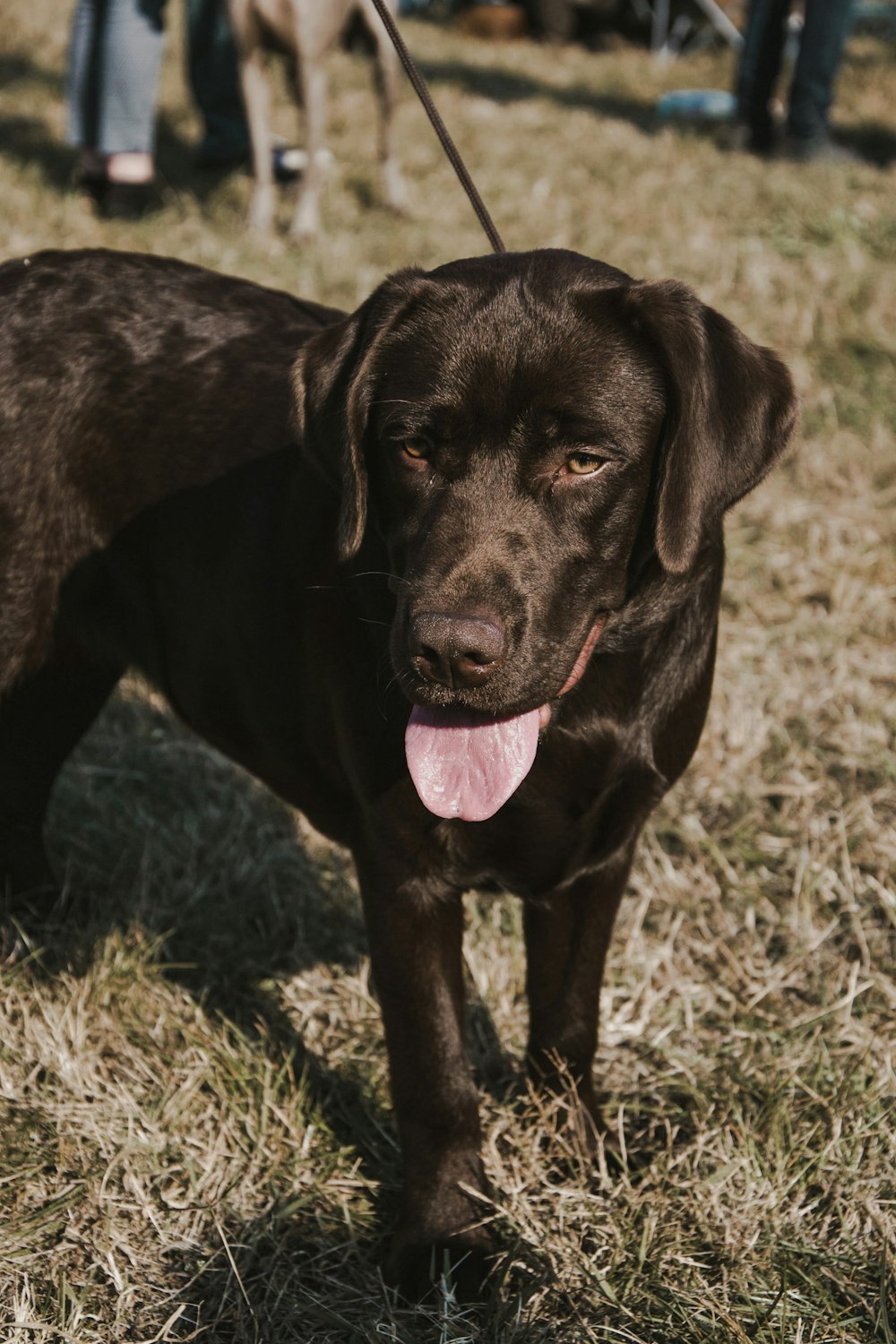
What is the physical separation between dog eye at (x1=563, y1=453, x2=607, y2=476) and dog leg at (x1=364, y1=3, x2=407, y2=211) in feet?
19.9

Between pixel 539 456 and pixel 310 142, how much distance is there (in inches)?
225

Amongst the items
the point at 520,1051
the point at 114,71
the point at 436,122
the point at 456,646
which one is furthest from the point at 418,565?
the point at 114,71

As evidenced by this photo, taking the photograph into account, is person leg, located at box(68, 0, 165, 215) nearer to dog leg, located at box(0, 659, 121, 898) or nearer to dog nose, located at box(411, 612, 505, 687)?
dog leg, located at box(0, 659, 121, 898)

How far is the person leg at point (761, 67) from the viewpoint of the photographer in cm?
912

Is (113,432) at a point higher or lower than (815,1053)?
higher

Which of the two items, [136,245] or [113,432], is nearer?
[113,432]

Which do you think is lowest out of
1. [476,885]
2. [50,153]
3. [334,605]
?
[50,153]

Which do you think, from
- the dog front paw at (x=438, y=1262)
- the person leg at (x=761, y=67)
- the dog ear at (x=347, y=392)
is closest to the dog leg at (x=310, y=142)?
the person leg at (x=761, y=67)

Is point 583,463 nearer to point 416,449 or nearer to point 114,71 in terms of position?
point 416,449

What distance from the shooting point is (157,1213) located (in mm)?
2551

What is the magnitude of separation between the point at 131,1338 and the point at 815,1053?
1399mm

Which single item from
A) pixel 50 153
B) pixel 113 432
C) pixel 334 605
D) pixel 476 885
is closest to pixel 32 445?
pixel 113 432

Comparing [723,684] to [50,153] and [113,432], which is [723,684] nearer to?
[113,432]

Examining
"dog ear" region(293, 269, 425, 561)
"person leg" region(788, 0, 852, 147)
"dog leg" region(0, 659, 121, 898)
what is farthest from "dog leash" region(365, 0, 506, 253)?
"person leg" region(788, 0, 852, 147)
